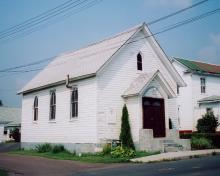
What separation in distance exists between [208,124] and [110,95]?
628 inches

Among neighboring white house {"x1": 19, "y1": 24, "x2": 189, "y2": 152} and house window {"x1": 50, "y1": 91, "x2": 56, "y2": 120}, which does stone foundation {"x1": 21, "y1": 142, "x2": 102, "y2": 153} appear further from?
house window {"x1": 50, "y1": 91, "x2": 56, "y2": 120}

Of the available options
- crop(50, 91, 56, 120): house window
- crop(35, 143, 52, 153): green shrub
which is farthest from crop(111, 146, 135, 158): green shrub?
crop(50, 91, 56, 120): house window

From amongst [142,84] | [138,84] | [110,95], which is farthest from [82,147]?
[142,84]

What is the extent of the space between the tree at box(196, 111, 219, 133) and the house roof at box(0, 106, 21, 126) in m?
34.8

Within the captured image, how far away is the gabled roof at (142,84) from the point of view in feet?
75.4

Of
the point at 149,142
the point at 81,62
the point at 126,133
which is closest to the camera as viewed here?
the point at 149,142

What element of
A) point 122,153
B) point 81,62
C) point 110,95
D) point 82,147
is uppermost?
point 81,62

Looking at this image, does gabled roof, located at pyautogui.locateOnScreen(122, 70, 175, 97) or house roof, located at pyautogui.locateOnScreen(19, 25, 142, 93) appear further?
house roof, located at pyautogui.locateOnScreen(19, 25, 142, 93)

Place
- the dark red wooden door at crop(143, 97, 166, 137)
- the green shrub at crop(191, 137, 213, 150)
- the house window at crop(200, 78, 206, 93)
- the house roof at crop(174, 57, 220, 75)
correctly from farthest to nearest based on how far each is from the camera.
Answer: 1. the house window at crop(200, 78, 206, 93)
2. the house roof at crop(174, 57, 220, 75)
3. the green shrub at crop(191, 137, 213, 150)
4. the dark red wooden door at crop(143, 97, 166, 137)

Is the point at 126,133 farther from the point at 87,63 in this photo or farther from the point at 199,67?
the point at 199,67

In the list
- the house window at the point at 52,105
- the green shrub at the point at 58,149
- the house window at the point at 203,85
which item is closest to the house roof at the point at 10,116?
the house window at the point at 52,105

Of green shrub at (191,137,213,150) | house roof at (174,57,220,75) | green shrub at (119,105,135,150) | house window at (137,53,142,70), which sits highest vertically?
house roof at (174,57,220,75)

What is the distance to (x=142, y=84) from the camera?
76.8 feet

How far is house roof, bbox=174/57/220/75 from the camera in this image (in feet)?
132
